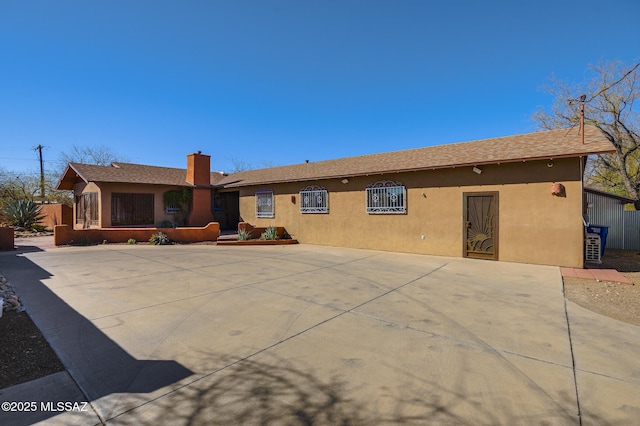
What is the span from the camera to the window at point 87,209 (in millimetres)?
17266

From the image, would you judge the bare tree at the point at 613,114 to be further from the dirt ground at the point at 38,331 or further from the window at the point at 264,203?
the window at the point at 264,203

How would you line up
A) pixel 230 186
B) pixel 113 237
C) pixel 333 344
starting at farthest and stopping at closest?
pixel 230 186 < pixel 113 237 < pixel 333 344

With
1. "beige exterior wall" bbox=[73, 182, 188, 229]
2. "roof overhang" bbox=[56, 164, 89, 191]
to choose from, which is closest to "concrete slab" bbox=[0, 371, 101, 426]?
"beige exterior wall" bbox=[73, 182, 188, 229]

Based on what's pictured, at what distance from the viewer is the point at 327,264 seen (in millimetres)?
9625

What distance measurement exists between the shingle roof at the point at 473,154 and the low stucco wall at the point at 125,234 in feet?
14.0

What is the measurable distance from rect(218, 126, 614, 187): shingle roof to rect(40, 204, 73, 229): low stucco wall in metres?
16.2

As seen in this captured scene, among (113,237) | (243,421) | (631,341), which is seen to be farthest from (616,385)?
(113,237)

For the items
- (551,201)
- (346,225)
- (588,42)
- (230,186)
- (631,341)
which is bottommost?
(631,341)

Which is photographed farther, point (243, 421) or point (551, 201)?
point (551, 201)

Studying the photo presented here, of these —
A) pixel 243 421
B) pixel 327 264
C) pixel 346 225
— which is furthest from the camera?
pixel 346 225

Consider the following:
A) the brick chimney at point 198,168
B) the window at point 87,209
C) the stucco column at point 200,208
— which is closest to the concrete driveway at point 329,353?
the window at point 87,209

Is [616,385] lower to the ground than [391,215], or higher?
lower

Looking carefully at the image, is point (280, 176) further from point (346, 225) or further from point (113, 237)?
point (113, 237)

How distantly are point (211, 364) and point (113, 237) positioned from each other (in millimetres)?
14945
